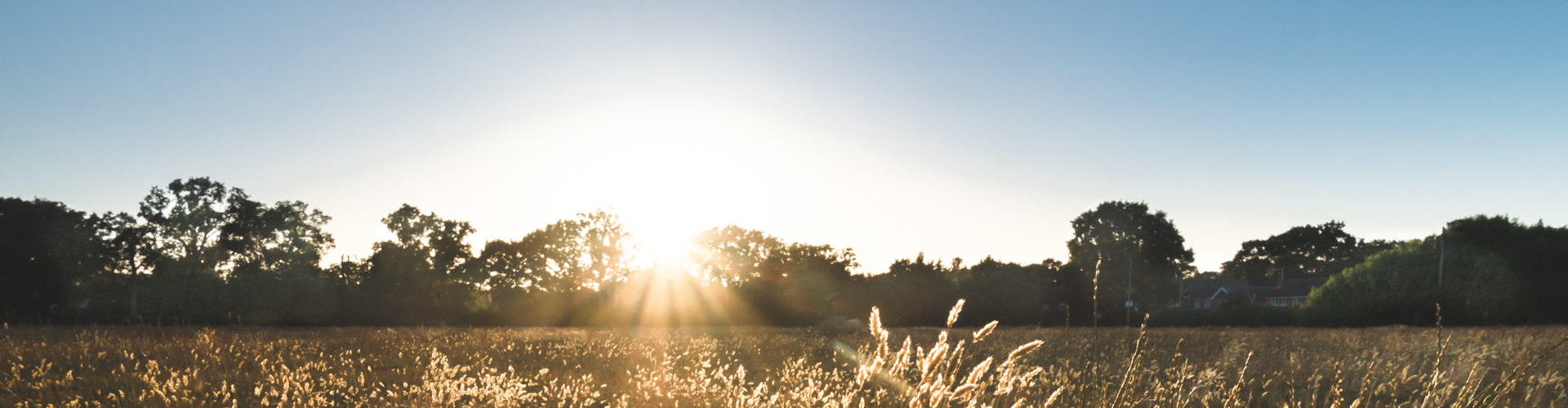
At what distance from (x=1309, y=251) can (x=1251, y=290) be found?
15469mm

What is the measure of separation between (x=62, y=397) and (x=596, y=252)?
152ft

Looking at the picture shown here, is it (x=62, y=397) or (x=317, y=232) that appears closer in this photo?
(x=62, y=397)

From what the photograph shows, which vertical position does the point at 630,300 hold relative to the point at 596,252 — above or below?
below

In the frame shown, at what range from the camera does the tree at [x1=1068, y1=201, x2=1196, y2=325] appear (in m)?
53.9

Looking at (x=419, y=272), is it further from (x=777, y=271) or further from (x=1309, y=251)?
(x=1309, y=251)

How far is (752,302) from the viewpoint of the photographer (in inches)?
1654

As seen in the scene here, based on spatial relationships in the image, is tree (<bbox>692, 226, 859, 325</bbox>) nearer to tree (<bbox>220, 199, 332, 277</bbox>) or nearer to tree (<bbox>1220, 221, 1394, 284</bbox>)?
tree (<bbox>220, 199, 332, 277</bbox>)

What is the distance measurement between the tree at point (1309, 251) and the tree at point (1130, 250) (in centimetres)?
4005

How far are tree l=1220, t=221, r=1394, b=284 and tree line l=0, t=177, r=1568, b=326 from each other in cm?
4503

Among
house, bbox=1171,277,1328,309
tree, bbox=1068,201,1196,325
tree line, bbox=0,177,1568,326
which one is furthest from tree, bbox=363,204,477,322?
house, bbox=1171,277,1328,309

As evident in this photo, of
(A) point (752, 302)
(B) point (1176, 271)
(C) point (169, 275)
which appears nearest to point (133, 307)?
(C) point (169, 275)

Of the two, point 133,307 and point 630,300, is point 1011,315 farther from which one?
point 133,307

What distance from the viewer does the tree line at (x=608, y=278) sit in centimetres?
3300

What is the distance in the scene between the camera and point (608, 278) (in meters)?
48.6
